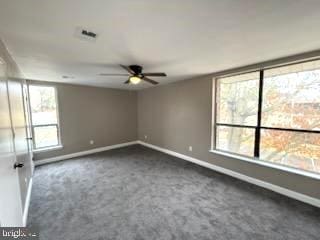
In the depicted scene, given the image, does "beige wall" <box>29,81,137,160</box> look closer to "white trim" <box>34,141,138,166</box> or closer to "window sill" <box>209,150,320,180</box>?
"white trim" <box>34,141,138,166</box>

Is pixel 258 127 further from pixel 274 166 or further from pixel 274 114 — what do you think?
pixel 274 166

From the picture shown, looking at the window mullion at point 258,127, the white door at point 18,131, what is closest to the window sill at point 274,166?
the window mullion at point 258,127

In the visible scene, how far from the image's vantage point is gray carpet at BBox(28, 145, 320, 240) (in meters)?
1.92

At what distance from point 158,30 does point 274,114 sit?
2574 millimetres

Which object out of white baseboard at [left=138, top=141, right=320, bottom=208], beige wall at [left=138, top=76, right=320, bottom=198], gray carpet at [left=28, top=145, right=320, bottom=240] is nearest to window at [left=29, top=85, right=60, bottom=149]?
gray carpet at [left=28, top=145, right=320, bottom=240]

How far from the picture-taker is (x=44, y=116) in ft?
14.2

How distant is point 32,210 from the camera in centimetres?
233

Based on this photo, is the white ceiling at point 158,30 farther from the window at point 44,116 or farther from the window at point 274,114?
the window at point 44,116

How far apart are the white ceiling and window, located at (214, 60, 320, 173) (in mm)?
485

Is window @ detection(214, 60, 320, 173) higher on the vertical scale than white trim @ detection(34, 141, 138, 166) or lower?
higher

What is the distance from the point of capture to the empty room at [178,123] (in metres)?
1.45

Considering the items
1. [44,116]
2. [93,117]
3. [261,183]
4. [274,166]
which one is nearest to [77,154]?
[93,117]

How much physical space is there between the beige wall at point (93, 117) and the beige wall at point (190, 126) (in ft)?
2.14

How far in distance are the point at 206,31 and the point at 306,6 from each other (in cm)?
82
